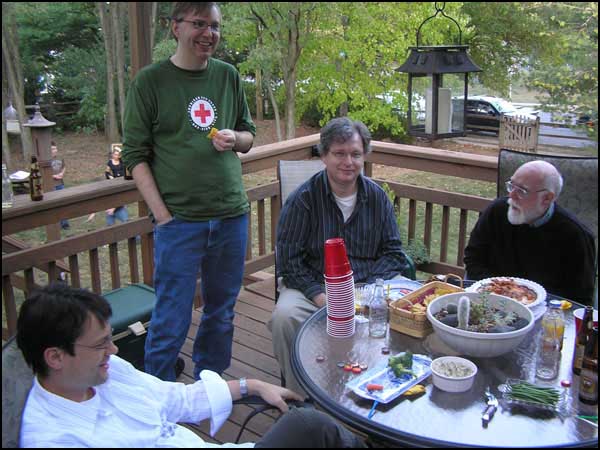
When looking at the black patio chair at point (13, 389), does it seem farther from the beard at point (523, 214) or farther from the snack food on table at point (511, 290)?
the beard at point (523, 214)

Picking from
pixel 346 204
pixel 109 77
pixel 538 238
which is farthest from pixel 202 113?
pixel 109 77

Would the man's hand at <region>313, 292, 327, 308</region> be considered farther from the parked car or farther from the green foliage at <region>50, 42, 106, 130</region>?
the green foliage at <region>50, 42, 106, 130</region>

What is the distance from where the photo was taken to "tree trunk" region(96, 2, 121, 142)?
25.7 feet

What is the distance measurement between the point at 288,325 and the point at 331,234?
44 centimetres

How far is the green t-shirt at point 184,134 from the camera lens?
7.34ft

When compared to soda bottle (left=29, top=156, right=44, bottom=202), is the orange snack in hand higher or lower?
higher

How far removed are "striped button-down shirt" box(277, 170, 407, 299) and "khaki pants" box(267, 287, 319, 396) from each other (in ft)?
0.35

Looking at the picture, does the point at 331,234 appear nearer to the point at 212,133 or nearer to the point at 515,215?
the point at 212,133

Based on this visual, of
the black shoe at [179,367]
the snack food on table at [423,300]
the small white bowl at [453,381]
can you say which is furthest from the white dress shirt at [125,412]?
the black shoe at [179,367]

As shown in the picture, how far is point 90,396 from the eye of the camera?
57.6 inches

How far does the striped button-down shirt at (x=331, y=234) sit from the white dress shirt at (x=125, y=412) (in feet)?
2.76

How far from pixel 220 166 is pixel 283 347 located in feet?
2.51

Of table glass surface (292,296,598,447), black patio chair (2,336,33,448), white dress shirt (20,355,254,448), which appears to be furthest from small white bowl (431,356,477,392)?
black patio chair (2,336,33,448)

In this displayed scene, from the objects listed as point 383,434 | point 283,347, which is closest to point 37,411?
point 383,434
